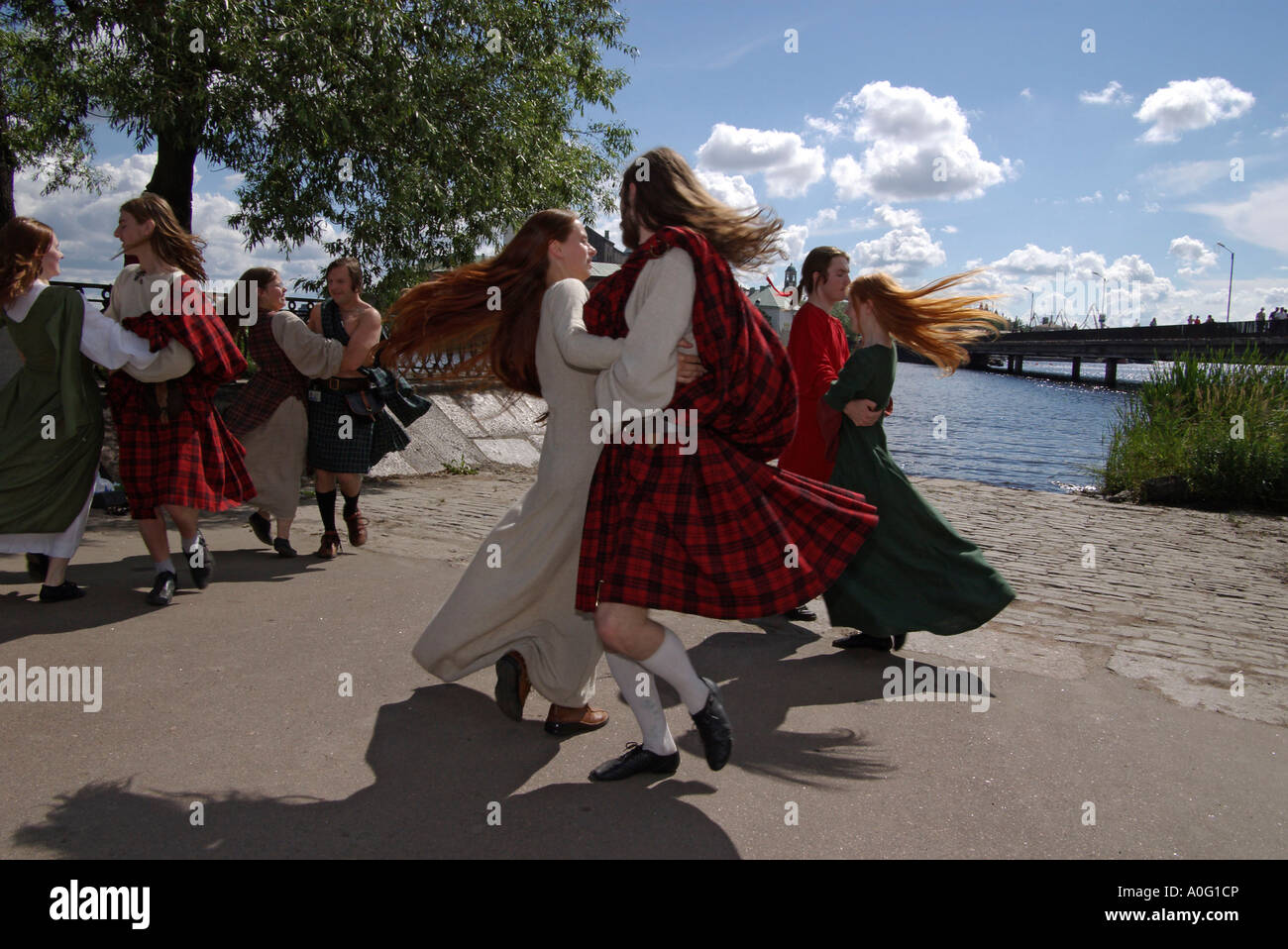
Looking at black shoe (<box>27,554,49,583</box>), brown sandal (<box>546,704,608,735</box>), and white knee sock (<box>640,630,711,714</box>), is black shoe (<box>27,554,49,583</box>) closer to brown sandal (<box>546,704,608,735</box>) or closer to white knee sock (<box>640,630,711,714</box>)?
brown sandal (<box>546,704,608,735</box>)

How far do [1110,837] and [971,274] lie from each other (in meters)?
2.94

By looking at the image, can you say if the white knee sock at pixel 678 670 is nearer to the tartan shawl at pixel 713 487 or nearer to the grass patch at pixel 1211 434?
the tartan shawl at pixel 713 487

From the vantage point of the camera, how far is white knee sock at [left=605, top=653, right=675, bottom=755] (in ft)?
10.4

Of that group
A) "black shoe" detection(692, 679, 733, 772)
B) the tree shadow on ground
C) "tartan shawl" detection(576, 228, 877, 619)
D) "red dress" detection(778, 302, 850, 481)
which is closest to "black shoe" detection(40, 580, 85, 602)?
the tree shadow on ground

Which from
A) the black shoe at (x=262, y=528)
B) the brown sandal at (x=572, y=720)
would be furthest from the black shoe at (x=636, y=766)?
the black shoe at (x=262, y=528)

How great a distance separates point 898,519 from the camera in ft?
15.1

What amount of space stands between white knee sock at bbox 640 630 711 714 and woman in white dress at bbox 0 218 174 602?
3500 mm

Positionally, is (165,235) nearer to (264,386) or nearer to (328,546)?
(264,386)

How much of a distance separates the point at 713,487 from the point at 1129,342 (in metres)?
67.9

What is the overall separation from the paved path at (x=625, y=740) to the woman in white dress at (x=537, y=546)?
Answer: 0.21 meters

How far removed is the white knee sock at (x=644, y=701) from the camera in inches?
124

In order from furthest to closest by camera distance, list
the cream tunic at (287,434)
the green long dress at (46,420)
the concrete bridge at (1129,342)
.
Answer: the concrete bridge at (1129,342) → the cream tunic at (287,434) → the green long dress at (46,420)

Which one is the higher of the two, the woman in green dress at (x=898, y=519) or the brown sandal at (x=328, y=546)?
the woman in green dress at (x=898, y=519)
